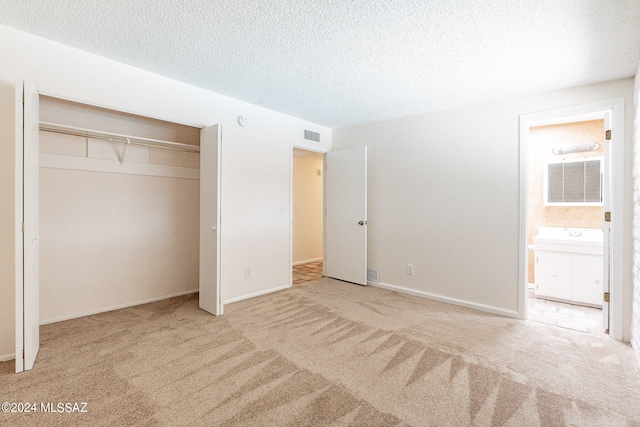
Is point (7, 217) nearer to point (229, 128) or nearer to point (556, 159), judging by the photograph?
point (229, 128)

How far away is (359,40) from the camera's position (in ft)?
7.29

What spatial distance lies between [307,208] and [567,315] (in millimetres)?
4297

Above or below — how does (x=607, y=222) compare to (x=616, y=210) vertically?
below

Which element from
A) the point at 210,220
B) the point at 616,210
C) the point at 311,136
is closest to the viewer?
the point at 616,210

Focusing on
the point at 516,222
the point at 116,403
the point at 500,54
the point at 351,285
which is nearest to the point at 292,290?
the point at 351,285

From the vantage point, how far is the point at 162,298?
3658mm

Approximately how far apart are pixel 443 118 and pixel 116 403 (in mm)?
4036

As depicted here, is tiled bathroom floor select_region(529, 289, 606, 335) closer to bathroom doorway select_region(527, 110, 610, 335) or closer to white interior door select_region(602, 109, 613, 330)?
bathroom doorway select_region(527, 110, 610, 335)

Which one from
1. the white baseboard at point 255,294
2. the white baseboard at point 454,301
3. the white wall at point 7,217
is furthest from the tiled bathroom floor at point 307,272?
the white wall at point 7,217

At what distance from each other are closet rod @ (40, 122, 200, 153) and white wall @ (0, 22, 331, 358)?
1.59ft

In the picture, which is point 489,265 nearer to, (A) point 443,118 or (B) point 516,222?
(B) point 516,222

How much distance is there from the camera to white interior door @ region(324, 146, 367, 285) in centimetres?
432

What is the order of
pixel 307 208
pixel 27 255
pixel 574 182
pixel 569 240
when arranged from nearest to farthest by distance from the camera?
pixel 27 255, pixel 569 240, pixel 574 182, pixel 307 208

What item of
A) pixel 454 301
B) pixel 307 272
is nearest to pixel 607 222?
pixel 454 301
